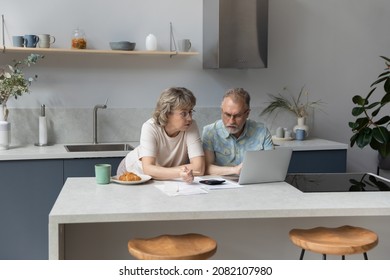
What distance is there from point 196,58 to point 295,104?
1077 mm

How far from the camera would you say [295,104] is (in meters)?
5.49

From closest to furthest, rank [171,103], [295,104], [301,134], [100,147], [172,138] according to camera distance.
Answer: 1. [171,103]
2. [172,138]
3. [100,147]
4. [301,134]
5. [295,104]

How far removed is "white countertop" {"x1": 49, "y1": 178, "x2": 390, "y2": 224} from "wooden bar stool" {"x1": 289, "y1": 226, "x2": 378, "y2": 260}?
131 mm

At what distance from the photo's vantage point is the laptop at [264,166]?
301cm

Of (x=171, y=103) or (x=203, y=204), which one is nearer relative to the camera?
(x=203, y=204)

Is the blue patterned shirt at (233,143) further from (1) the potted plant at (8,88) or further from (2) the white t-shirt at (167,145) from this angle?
(1) the potted plant at (8,88)

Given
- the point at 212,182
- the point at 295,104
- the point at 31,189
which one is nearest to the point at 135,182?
the point at 212,182

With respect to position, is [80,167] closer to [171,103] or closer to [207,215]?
[171,103]

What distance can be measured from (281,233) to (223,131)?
88cm

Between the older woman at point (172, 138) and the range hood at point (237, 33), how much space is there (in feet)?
4.90

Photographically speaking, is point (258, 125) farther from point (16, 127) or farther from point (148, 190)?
point (16, 127)

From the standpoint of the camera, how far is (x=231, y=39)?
488 cm

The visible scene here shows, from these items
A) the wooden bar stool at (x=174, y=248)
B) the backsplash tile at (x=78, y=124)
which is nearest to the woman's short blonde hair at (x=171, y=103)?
the wooden bar stool at (x=174, y=248)

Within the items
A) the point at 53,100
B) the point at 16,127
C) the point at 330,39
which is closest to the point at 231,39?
the point at 330,39
